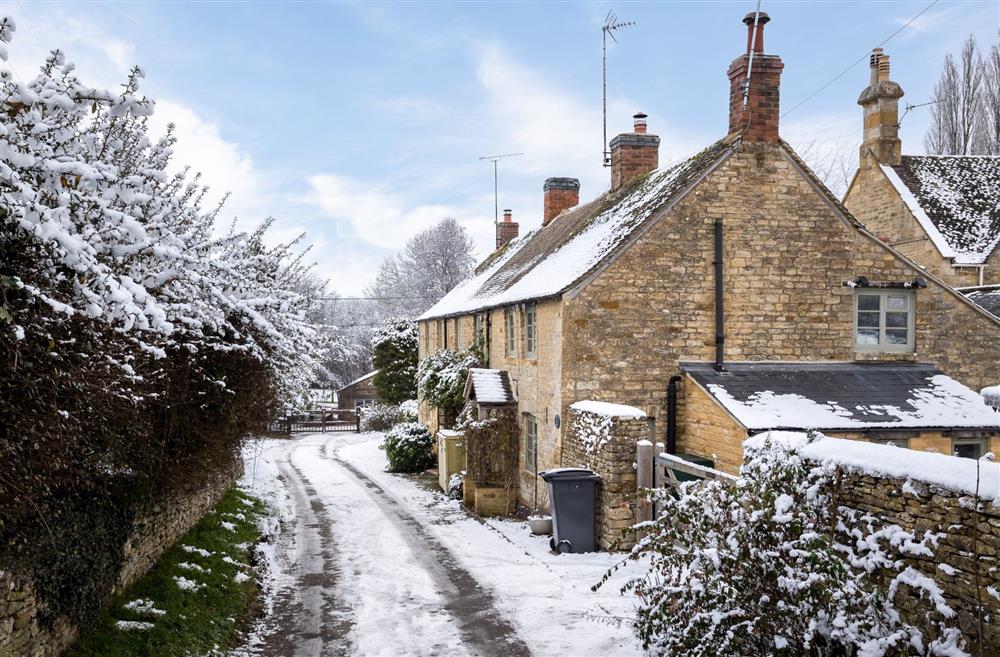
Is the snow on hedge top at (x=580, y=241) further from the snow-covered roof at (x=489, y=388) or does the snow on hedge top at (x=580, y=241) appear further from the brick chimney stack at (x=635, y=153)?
the snow-covered roof at (x=489, y=388)

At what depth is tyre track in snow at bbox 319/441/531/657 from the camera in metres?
8.47

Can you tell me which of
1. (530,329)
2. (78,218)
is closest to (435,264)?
(530,329)

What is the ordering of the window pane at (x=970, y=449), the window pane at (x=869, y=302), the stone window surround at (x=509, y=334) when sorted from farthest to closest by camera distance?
1. the stone window surround at (x=509, y=334)
2. the window pane at (x=869, y=302)
3. the window pane at (x=970, y=449)

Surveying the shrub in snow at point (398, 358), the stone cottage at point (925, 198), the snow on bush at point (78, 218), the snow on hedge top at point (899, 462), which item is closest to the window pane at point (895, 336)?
the snow on hedge top at point (899, 462)

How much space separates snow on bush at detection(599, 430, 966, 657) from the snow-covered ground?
175 cm

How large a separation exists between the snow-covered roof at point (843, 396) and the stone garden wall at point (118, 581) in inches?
341

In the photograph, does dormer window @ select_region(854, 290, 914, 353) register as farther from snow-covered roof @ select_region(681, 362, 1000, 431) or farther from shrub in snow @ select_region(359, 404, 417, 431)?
shrub in snow @ select_region(359, 404, 417, 431)

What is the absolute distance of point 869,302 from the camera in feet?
48.8

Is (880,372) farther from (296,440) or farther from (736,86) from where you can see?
(296,440)

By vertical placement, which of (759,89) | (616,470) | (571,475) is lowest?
(571,475)

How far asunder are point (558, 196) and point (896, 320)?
571 inches

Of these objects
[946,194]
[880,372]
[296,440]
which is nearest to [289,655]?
[880,372]

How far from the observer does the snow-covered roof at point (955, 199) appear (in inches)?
952

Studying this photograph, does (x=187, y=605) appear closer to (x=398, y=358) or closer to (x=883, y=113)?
(x=883, y=113)
